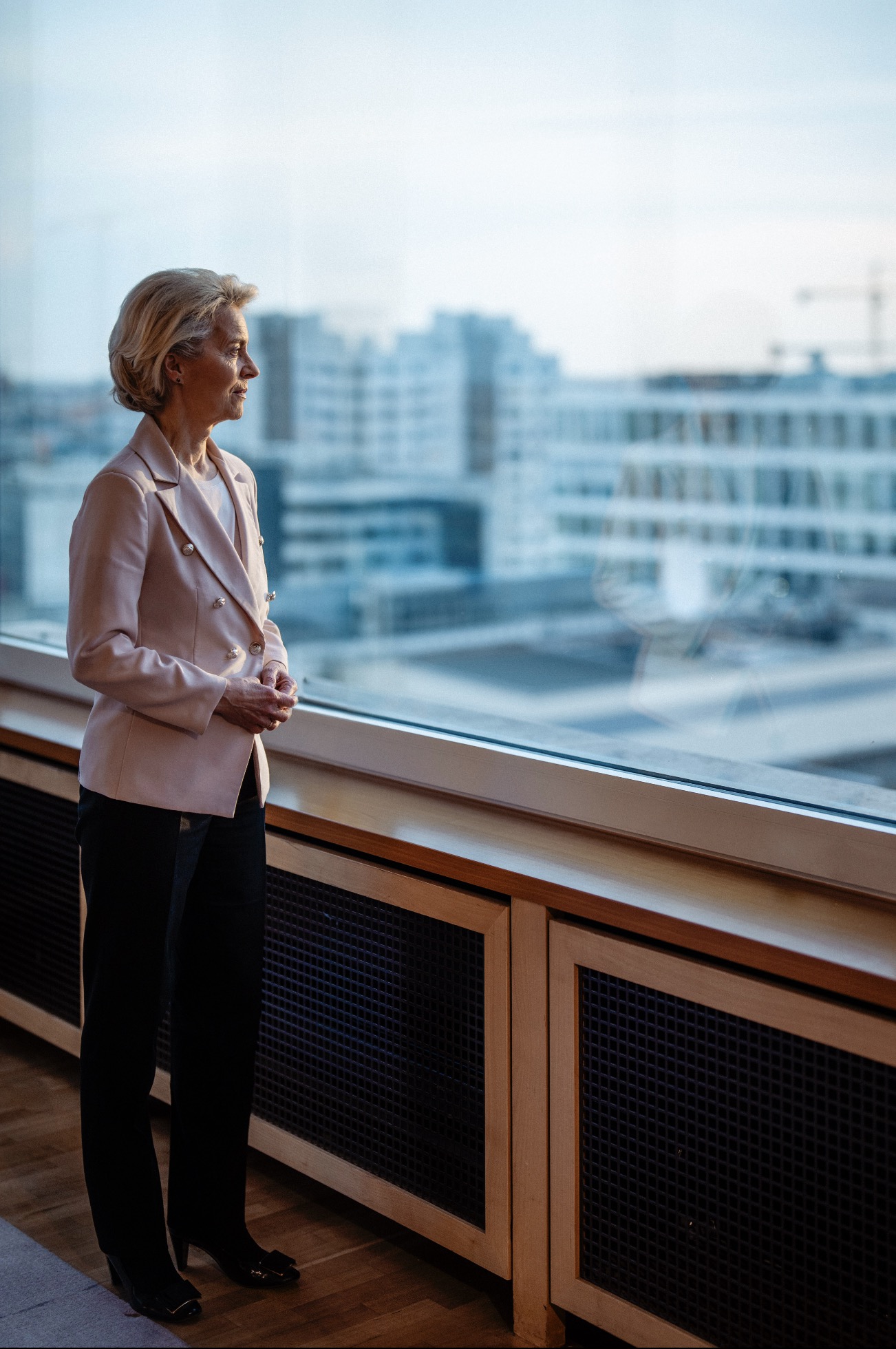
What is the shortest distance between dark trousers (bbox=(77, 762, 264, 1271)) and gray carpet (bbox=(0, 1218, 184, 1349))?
0.09 m

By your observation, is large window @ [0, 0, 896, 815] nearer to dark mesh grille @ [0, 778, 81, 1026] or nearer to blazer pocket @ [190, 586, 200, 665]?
dark mesh grille @ [0, 778, 81, 1026]

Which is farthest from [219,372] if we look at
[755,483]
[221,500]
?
[755,483]

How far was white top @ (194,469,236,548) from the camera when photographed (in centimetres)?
189

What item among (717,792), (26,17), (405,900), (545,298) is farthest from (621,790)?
(545,298)

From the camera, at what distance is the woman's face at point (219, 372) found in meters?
1.82

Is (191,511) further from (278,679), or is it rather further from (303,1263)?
(303,1263)

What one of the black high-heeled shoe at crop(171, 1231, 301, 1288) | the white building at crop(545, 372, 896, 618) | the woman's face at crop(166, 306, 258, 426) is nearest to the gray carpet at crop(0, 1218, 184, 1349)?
the black high-heeled shoe at crop(171, 1231, 301, 1288)

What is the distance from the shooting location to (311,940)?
7.34 ft

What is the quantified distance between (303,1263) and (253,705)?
94cm

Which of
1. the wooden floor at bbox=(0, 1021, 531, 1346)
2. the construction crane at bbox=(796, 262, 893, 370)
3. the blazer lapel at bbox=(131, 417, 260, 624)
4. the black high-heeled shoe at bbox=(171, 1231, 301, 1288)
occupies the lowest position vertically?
the wooden floor at bbox=(0, 1021, 531, 1346)

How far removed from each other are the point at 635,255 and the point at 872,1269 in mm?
12106

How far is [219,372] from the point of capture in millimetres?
1830

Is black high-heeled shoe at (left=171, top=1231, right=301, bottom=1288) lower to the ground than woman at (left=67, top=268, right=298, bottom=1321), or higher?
lower

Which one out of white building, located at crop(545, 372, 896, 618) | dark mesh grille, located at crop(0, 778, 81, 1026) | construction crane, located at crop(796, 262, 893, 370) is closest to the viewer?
dark mesh grille, located at crop(0, 778, 81, 1026)
